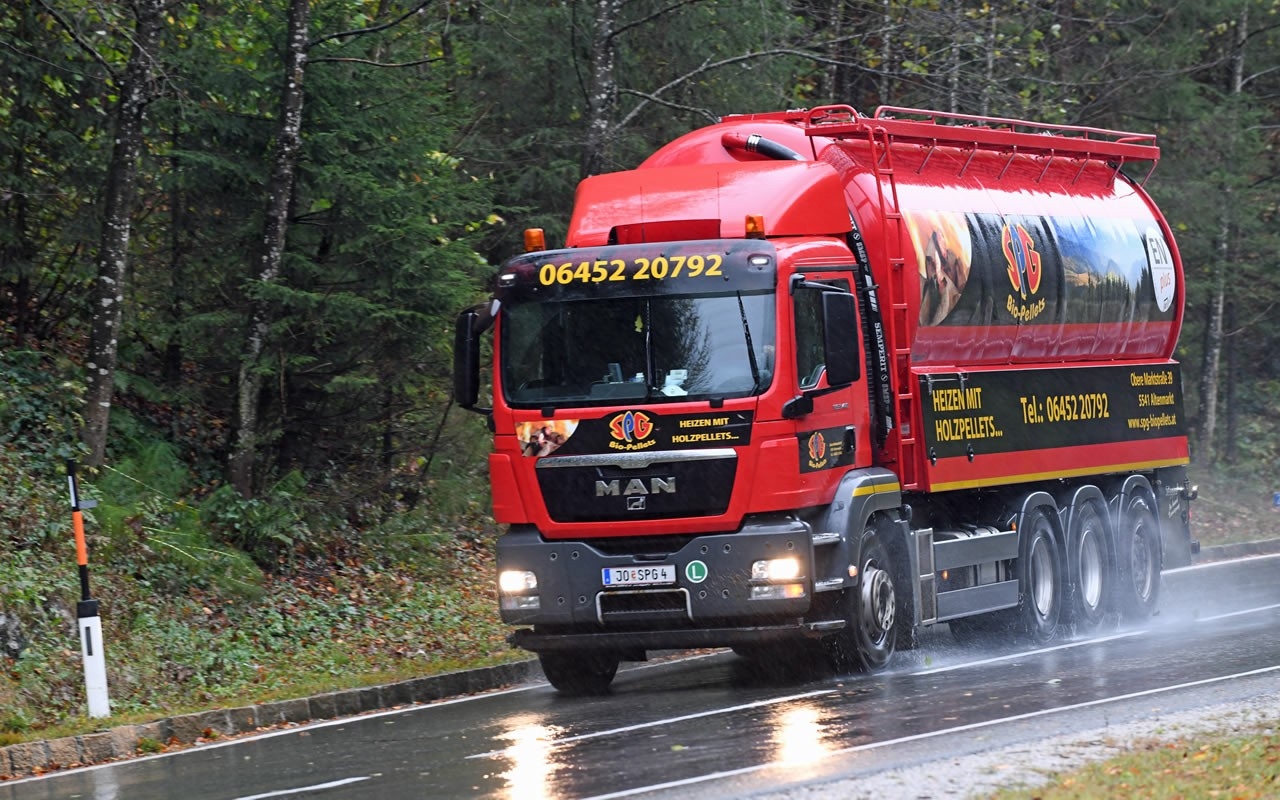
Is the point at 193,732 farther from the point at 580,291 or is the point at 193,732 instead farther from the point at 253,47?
the point at 253,47

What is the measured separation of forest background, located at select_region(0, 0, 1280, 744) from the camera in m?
14.8

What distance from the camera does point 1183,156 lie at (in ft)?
103

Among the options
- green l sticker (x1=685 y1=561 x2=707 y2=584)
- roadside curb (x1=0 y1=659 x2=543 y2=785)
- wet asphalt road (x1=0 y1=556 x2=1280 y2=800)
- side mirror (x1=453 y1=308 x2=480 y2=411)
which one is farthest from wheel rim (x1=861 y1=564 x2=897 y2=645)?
side mirror (x1=453 y1=308 x2=480 y2=411)

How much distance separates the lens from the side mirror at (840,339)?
1237 cm

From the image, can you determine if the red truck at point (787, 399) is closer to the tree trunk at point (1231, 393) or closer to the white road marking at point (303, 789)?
the white road marking at point (303, 789)

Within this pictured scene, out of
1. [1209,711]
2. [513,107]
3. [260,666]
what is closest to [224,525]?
[260,666]

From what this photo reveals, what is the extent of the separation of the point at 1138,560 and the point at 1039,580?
2.55 metres

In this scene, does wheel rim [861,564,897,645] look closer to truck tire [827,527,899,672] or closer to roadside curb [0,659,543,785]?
truck tire [827,527,899,672]

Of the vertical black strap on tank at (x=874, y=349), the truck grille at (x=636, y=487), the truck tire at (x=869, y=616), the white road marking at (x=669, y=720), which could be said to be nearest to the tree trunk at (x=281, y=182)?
the truck grille at (x=636, y=487)

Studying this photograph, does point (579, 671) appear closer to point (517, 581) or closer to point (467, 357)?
point (517, 581)

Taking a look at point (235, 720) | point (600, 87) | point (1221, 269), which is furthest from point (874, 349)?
point (1221, 269)

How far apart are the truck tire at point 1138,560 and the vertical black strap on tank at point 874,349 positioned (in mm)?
5248

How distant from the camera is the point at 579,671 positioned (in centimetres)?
1349

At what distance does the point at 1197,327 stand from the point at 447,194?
21.2m
